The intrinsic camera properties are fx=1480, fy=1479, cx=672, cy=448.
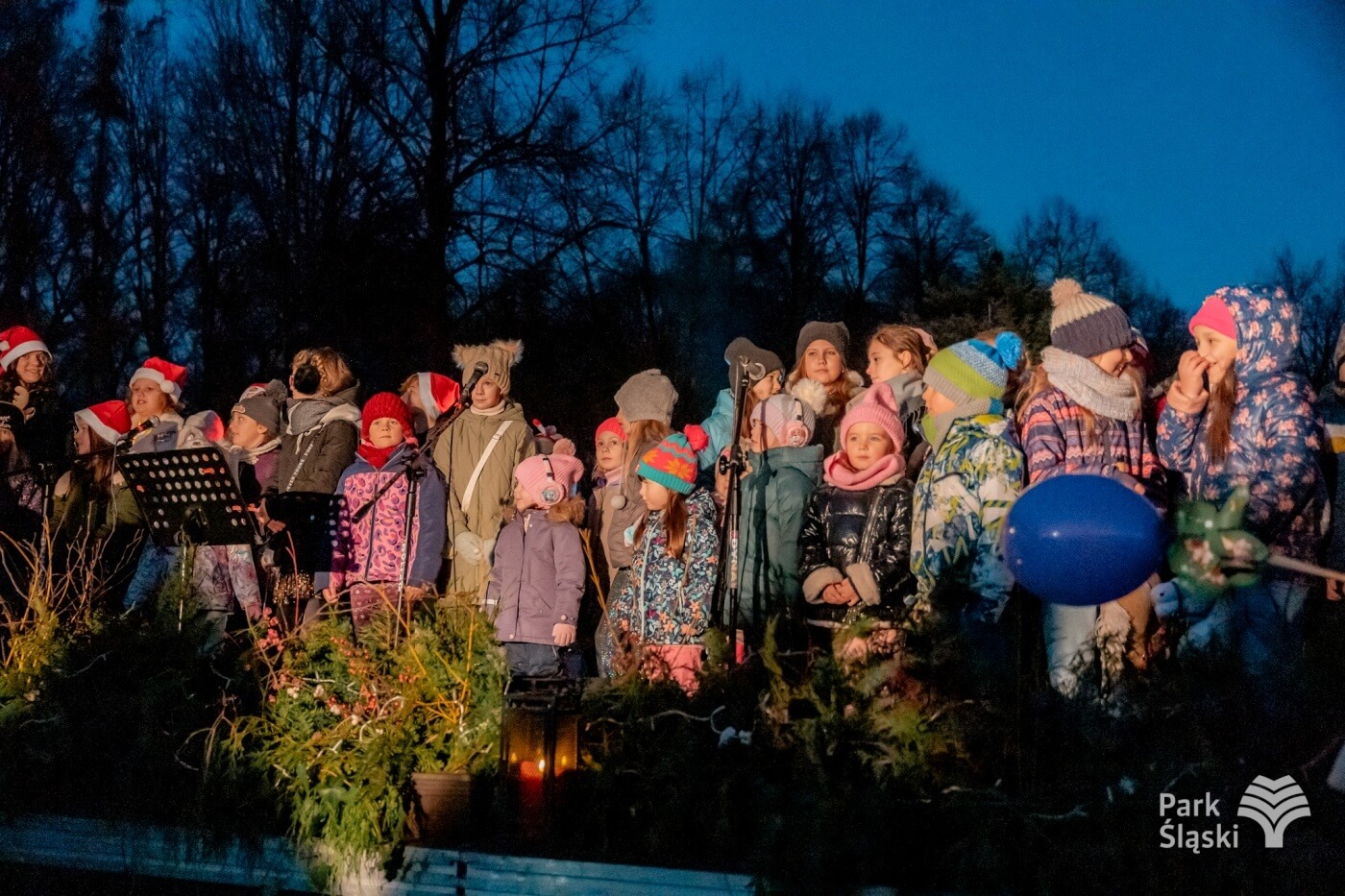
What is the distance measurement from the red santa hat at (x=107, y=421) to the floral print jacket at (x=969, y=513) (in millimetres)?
5908

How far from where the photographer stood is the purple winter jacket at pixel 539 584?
7188 millimetres

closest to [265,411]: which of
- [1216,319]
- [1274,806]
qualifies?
[1216,319]

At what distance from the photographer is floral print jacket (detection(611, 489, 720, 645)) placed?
21.7 ft

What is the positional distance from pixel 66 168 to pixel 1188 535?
63.5ft

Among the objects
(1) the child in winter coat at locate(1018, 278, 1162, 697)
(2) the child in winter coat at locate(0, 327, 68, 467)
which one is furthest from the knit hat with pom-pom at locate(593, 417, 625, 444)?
(2) the child in winter coat at locate(0, 327, 68, 467)

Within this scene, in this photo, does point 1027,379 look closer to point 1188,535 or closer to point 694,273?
point 1188,535

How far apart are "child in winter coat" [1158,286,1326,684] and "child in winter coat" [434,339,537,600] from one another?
3685 millimetres

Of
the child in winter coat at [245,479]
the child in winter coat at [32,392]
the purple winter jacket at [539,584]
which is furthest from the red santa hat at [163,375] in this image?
the purple winter jacket at [539,584]

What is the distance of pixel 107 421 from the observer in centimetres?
964

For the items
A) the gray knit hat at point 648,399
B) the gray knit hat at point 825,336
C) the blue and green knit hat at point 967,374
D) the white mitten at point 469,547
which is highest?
the gray knit hat at point 825,336

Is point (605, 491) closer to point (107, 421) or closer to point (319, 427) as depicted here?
point (319, 427)

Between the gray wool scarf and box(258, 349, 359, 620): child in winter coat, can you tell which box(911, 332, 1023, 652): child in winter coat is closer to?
the gray wool scarf

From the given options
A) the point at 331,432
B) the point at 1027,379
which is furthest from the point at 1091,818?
the point at 331,432

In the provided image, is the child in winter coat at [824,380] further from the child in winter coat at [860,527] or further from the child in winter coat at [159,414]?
the child in winter coat at [159,414]
